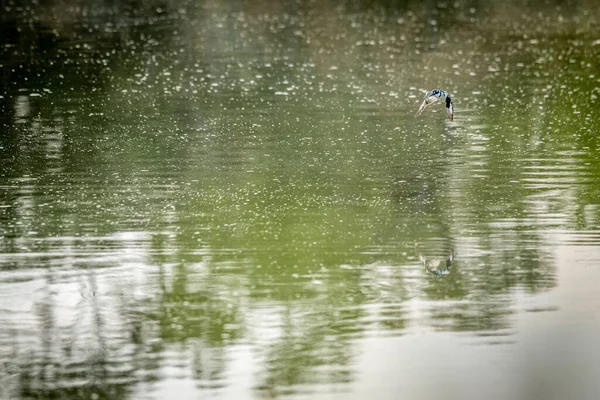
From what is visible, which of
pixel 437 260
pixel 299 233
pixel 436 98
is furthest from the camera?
pixel 436 98

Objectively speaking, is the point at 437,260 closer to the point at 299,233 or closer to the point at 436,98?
the point at 299,233

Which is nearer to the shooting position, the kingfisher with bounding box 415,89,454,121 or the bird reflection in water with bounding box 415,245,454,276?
the bird reflection in water with bounding box 415,245,454,276

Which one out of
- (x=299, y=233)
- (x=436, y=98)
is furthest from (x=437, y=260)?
(x=436, y=98)

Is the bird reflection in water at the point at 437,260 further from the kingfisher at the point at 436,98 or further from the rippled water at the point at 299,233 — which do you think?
the kingfisher at the point at 436,98

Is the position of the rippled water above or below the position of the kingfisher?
below

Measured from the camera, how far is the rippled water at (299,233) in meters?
7.96

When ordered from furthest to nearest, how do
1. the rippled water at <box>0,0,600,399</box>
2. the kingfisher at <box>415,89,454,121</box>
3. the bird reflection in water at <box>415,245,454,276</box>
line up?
1. the kingfisher at <box>415,89,454,121</box>
2. the bird reflection in water at <box>415,245,454,276</box>
3. the rippled water at <box>0,0,600,399</box>

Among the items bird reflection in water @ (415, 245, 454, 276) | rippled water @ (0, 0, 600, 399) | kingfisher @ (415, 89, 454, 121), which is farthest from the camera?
kingfisher @ (415, 89, 454, 121)

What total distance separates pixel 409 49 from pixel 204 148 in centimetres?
1175

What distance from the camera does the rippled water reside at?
26.1 feet

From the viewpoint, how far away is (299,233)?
1102 centimetres

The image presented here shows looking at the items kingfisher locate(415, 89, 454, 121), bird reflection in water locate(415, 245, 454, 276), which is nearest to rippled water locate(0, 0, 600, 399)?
bird reflection in water locate(415, 245, 454, 276)

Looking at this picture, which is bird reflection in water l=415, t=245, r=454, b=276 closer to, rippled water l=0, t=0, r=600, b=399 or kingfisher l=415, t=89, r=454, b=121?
rippled water l=0, t=0, r=600, b=399

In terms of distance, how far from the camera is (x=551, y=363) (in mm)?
7914
